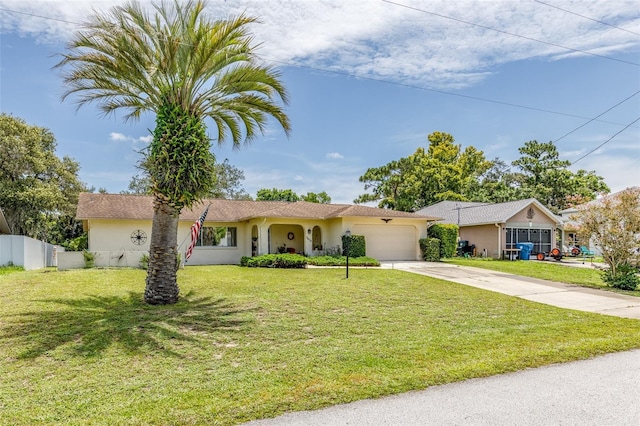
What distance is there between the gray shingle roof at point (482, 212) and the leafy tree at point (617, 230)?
11.9 meters

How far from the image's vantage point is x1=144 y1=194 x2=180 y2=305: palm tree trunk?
9.10 metres

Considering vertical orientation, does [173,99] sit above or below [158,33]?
below

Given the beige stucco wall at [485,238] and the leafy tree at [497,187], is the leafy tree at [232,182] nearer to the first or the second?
the leafy tree at [497,187]

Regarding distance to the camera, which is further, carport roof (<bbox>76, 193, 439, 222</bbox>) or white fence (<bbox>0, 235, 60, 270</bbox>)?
carport roof (<bbox>76, 193, 439, 222</bbox>)

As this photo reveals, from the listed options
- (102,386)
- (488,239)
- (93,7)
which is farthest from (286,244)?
(102,386)

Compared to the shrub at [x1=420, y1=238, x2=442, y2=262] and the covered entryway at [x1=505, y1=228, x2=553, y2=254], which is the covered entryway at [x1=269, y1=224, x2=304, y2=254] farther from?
the covered entryway at [x1=505, y1=228, x2=553, y2=254]

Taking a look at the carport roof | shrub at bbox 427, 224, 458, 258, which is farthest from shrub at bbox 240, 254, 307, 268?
shrub at bbox 427, 224, 458, 258

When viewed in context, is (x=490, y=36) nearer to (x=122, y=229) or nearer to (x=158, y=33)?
(x=158, y=33)

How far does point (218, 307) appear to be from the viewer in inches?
351

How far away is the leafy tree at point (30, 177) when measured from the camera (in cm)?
2766

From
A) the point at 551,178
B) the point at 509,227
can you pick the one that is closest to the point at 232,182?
the point at 509,227

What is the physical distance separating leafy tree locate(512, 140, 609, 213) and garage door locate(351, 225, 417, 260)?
2380cm

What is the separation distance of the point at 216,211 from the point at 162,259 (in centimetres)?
1377

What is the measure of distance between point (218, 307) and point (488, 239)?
75.1ft
